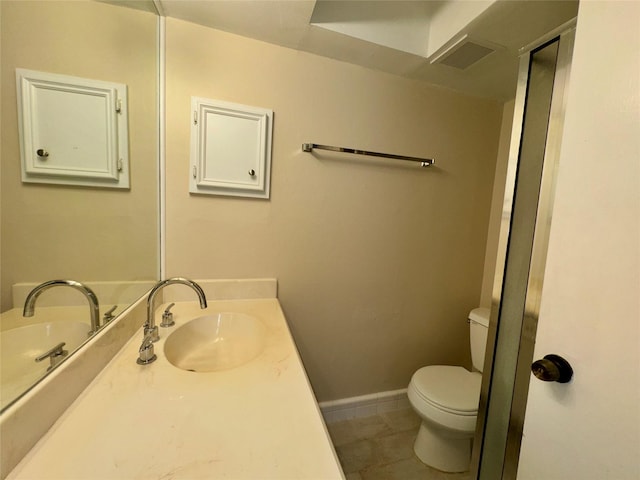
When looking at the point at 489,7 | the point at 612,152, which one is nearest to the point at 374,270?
the point at 612,152

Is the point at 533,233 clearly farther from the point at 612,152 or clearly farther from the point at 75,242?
the point at 75,242

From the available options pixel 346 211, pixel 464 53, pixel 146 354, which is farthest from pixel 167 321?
pixel 464 53

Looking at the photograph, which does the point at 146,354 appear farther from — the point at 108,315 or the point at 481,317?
the point at 481,317

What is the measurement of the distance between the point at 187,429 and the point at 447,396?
1.24m

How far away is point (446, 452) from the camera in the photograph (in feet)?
4.30

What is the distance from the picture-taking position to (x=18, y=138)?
0.63m

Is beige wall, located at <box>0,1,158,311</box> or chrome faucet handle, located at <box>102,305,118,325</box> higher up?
beige wall, located at <box>0,1,158,311</box>

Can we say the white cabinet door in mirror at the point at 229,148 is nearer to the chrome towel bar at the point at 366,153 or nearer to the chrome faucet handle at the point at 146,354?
the chrome towel bar at the point at 366,153

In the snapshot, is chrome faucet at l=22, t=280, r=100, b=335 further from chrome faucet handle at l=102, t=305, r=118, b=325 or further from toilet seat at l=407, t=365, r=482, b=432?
toilet seat at l=407, t=365, r=482, b=432

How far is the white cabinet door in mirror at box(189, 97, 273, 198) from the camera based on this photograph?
3.82ft

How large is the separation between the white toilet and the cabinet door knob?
0.75 m

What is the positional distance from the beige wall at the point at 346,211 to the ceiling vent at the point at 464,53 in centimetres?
22

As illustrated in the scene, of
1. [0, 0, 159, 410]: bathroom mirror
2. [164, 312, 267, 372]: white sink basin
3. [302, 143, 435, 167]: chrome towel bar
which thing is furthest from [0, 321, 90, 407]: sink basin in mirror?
[302, 143, 435, 167]: chrome towel bar

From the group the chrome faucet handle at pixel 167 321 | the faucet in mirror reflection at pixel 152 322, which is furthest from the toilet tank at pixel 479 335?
the chrome faucet handle at pixel 167 321
